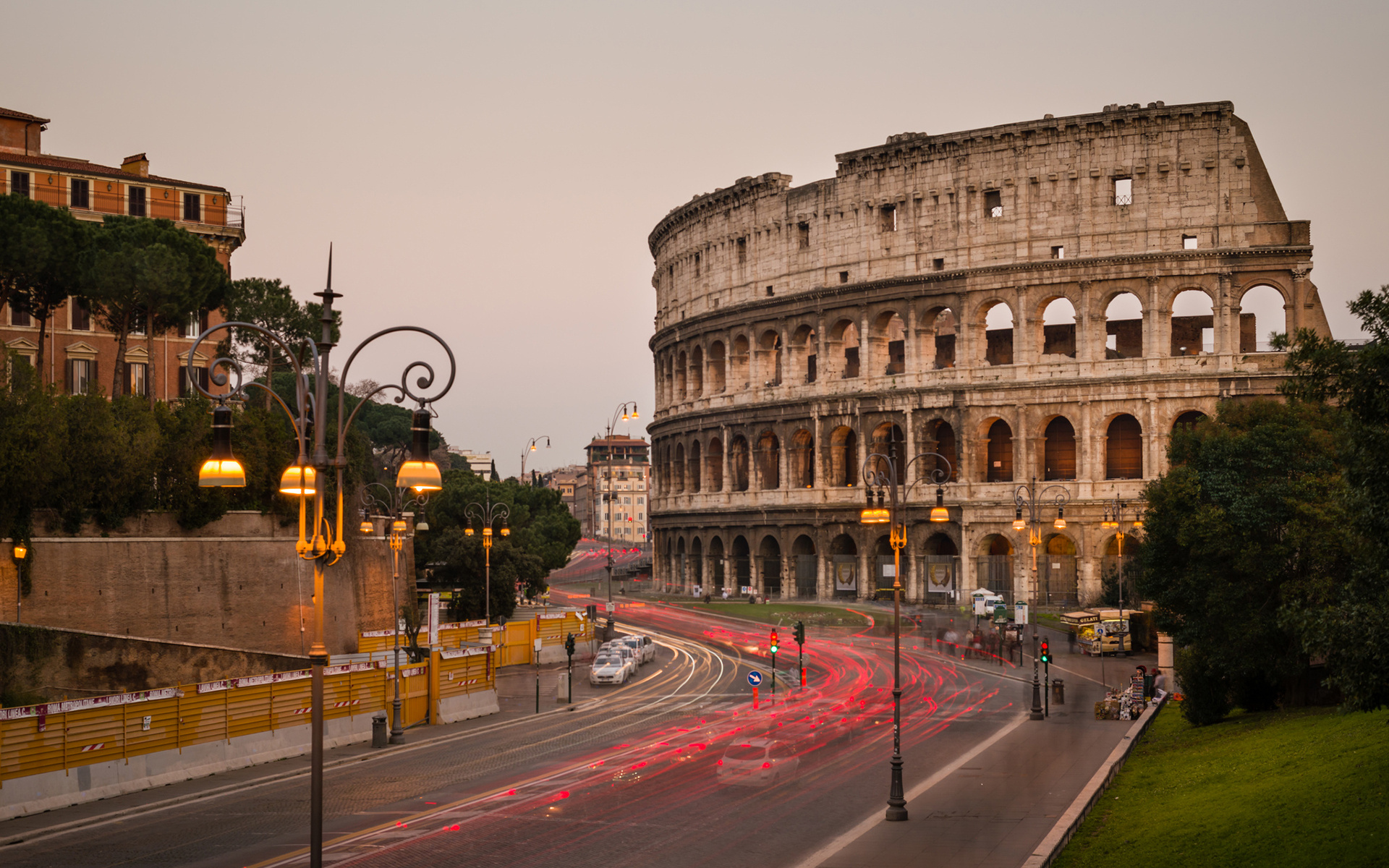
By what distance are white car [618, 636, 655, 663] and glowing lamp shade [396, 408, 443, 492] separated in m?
32.9

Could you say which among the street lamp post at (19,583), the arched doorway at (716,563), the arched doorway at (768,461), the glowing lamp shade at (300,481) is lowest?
the arched doorway at (716,563)

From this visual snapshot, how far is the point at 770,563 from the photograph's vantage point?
235 feet

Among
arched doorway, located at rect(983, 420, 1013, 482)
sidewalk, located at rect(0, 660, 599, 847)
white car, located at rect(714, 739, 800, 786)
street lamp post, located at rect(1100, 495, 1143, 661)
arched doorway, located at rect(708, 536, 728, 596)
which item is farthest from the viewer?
arched doorway, located at rect(708, 536, 728, 596)

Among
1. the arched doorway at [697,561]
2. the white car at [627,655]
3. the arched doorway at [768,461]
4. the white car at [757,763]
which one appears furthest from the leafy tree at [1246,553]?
the arched doorway at [697,561]

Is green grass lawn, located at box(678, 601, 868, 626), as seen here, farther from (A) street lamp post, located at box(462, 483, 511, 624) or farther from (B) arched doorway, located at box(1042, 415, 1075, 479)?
(B) arched doorway, located at box(1042, 415, 1075, 479)

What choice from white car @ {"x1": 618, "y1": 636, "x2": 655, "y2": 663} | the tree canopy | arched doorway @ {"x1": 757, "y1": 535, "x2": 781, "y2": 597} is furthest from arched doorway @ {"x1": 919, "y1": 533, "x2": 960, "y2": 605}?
the tree canopy

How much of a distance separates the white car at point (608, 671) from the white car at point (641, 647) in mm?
2914

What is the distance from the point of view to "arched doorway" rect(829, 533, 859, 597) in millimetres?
67875

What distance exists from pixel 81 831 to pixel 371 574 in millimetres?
29660

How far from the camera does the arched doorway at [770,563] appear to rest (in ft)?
234

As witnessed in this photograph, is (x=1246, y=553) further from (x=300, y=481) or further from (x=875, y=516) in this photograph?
(x=300, y=481)

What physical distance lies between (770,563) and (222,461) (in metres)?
58.8

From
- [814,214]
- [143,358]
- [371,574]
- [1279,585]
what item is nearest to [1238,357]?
[814,214]

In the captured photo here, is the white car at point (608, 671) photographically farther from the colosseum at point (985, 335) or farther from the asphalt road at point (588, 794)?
the colosseum at point (985, 335)
